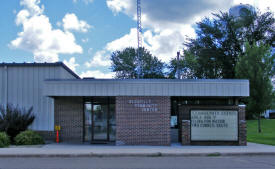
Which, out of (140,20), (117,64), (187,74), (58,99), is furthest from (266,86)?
(117,64)

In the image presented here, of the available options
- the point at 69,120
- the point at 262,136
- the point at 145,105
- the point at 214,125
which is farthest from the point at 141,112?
the point at 262,136

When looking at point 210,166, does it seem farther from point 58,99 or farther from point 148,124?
point 58,99

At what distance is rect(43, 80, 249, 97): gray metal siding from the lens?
15453 millimetres

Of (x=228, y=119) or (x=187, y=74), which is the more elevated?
(x=187, y=74)

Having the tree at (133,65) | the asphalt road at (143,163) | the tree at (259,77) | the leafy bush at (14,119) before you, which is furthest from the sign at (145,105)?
→ the tree at (133,65)

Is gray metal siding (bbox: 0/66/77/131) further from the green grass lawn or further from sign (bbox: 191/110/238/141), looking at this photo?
the green grass lawn

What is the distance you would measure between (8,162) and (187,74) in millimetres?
49344

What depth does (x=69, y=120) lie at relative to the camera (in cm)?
1731

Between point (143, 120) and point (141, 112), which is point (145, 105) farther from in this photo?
point (143, 120)

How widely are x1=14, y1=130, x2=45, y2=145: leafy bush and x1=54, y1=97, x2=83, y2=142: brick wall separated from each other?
1.49 m

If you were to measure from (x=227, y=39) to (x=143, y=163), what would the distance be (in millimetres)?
41743

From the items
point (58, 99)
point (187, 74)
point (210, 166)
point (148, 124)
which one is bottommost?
point (210, 166)

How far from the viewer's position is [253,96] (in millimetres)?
24906

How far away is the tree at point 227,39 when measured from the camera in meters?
47.8
